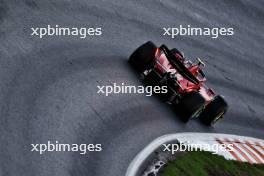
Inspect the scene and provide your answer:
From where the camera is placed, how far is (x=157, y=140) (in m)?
13.3

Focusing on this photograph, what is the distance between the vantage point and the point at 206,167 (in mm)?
12969

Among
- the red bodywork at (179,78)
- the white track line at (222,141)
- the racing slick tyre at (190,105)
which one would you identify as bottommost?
the white track line at (222,141)

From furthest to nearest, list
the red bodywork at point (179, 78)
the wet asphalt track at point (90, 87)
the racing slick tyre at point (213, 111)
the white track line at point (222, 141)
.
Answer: the racing slick tyre at point (213, 111), the red bodywork at point (179, 78), the white track line at point (222, 141), the wet asphalt track at point (90, 87)

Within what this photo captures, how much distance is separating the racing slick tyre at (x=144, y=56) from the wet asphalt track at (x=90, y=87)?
0.36m

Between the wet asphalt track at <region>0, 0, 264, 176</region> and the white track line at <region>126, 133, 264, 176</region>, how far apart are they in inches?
8.7

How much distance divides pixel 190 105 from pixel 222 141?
1.77m

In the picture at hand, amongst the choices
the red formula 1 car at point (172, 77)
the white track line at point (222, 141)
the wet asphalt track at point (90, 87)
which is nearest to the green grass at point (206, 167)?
the white track line at point (222, 141)

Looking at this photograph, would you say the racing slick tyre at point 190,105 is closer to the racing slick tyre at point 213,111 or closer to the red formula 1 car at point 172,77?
the red formula 1 car at point 172,77

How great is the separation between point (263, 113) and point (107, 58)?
7432mm

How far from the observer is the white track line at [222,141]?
39.9 ft

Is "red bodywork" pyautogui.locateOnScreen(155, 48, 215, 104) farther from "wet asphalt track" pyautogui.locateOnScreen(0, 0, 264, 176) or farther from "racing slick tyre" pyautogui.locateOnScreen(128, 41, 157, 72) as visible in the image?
"wet asphalt track" pyautogui.locateOnScreen(0, 0, 264, 176)

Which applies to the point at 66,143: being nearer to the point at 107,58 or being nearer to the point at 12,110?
the point at 12,110

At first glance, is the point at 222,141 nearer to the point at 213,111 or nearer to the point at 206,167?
the point at 213,111

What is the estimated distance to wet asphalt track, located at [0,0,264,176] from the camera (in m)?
11.0
